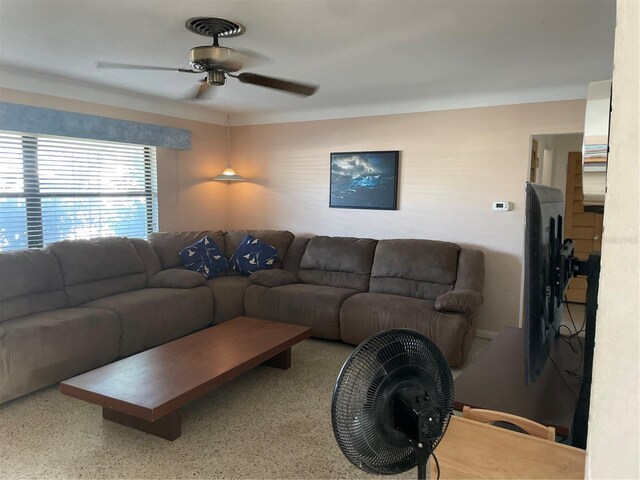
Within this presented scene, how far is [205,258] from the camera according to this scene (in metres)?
4.70

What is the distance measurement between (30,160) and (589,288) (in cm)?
411

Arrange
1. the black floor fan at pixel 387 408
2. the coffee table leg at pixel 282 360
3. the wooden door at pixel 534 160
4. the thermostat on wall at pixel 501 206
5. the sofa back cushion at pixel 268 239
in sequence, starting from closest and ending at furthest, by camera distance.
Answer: the black floor fan at pixel 387 408 → the coffee table leg at pixel 282 360 → the thermostat on wall at pixel 501 206 → the wooden door at pixel 534 160 → the sofa back cushion at pixel 268 239

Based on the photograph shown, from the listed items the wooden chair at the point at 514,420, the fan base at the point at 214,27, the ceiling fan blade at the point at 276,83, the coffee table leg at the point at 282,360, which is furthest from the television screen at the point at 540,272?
the coffee table leg at the point at 282,360

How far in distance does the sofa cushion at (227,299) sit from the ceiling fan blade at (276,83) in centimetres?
225

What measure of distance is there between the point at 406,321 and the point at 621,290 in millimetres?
3186

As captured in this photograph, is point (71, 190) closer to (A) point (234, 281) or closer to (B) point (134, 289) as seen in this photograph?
(B) point (134, 289)

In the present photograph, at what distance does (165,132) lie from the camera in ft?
15.6

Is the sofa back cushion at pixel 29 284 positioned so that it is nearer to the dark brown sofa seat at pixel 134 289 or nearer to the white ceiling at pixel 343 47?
the dark brown sofa seat at pixel 134 289

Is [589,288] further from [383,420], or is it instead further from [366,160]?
[366,160]

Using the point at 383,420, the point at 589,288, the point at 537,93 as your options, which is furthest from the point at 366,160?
the point at 383,420

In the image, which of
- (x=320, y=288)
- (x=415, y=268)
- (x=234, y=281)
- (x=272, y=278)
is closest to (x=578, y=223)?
(x=415, y=268)

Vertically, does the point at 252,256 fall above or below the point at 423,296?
above

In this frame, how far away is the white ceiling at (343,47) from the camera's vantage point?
228 centimetres

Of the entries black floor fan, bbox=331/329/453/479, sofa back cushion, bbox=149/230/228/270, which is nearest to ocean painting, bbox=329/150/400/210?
sofa back cushion, bbox=149/230/228/270
